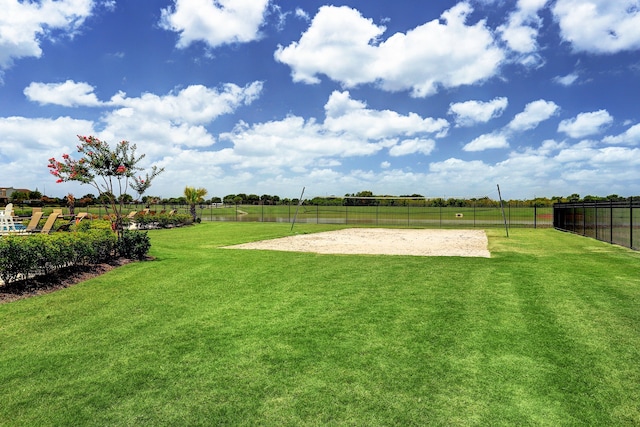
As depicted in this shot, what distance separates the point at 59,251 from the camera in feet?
24.5

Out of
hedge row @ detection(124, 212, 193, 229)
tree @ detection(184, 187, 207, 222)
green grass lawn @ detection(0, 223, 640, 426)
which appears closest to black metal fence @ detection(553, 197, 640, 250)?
green grass lawn @ detection(0, 223, 640, 426)

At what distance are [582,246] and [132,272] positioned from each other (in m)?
15.0

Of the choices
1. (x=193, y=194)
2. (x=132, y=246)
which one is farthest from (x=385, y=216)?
(x=132, y=246)

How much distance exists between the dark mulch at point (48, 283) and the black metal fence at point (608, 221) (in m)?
15.1

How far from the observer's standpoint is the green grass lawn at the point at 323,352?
126 inches

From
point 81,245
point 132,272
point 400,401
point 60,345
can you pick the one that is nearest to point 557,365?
point 400,401

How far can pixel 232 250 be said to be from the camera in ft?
40.8

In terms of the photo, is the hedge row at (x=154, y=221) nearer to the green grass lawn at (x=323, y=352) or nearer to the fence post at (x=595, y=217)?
the green grass lawn at (x=323, y=352)

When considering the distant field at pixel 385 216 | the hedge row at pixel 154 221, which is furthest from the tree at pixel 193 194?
the hedge row at pixel 154 221

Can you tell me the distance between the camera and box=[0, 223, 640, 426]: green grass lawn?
10.5ft

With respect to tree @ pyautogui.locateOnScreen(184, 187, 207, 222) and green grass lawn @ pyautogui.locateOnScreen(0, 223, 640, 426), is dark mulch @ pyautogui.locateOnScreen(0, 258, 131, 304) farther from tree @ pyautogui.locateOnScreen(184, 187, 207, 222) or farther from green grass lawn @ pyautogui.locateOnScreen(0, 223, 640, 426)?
tree @ pyautogui.locateOnScreen(184, 187, 207, 222)

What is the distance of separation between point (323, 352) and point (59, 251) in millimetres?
5989

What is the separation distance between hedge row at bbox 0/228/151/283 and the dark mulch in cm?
13

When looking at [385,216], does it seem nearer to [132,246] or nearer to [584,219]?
[584,219]
